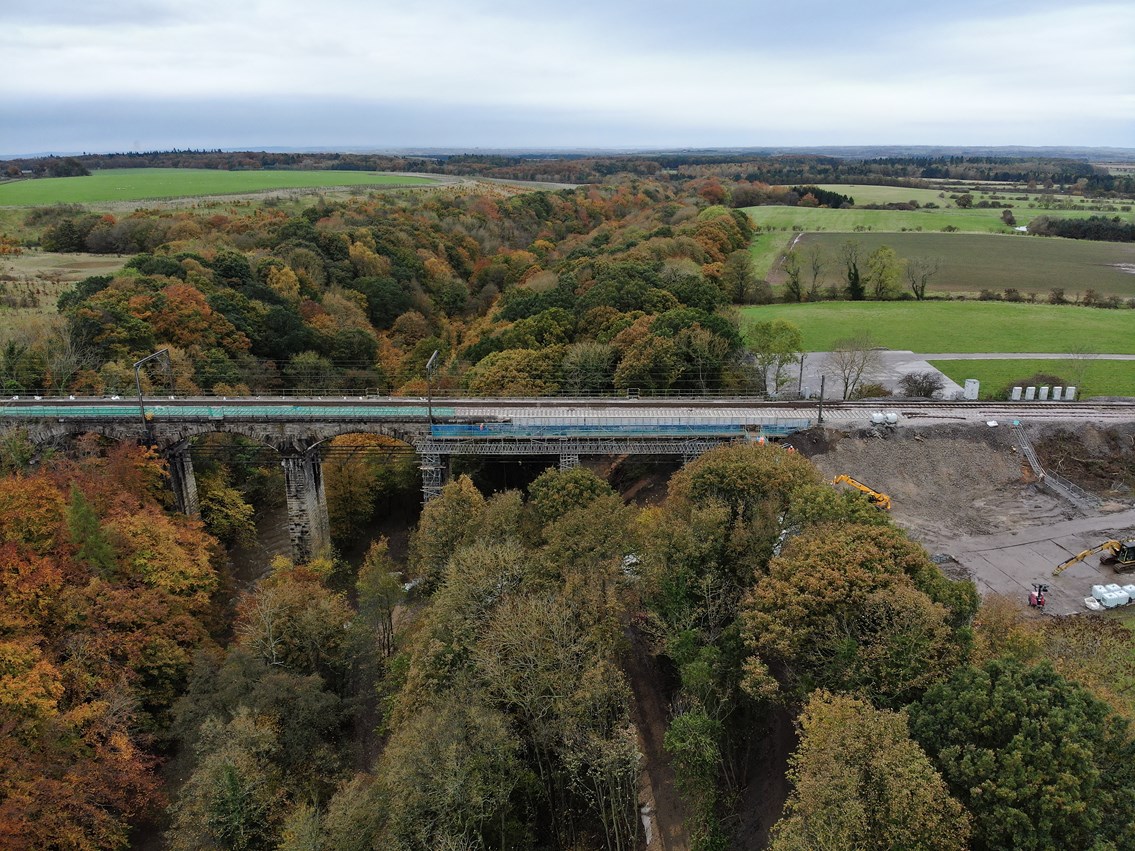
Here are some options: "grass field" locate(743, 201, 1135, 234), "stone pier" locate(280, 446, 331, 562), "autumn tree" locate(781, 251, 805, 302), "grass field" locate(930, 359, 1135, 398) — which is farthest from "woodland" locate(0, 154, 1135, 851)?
"grass field" locate(743, 201, 1135, 234)

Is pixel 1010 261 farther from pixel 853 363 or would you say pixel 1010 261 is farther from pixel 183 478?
pixel 183 478

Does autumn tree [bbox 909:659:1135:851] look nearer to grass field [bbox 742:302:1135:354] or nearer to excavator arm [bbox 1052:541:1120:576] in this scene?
excavator arm [bbox 1052:541:1120:576]

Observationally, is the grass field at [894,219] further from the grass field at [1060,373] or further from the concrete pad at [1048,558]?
the concrete pad at [1048,558]

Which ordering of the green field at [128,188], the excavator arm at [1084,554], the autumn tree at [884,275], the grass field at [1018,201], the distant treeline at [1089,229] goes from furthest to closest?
the grass field at [1018,201] → the green field at [128,188] → the distant treeline at [1089,229] → the autumn tree at [884,275] → the excavator arm at [1084,554]

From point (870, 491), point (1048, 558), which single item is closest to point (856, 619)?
point (1048, 558)

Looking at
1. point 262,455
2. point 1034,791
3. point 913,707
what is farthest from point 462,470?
point 1034,791

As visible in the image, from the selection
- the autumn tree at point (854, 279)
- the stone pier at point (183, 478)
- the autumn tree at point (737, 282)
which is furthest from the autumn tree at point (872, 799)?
the autumn tree at point (854, 279)
